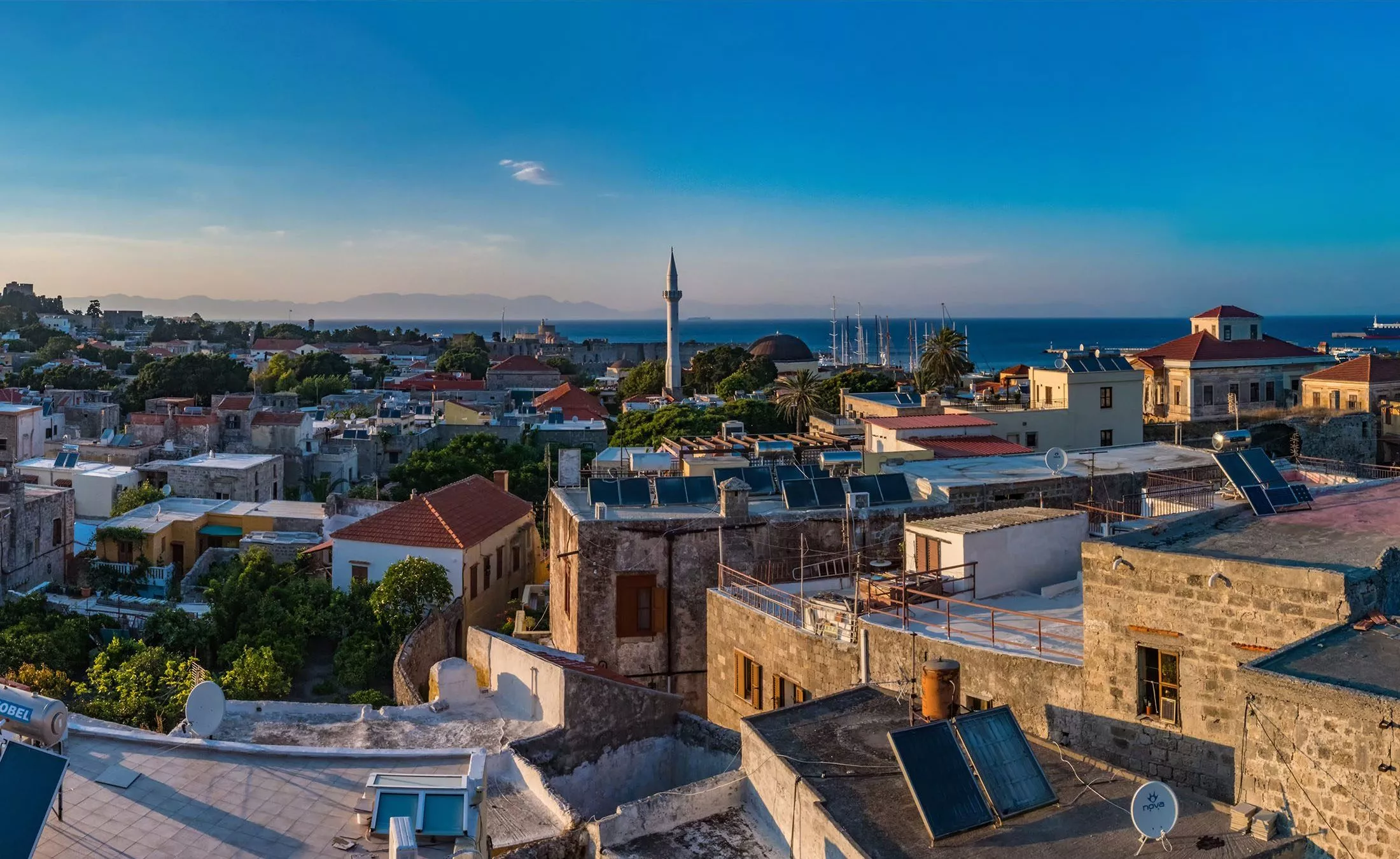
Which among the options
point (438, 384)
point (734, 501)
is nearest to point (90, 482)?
point (734, 501)

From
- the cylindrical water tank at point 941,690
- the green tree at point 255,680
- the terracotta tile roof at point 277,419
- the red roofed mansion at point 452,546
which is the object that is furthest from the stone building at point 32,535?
the cylindrical water tank at point 941,690

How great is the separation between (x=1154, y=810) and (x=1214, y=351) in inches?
1696

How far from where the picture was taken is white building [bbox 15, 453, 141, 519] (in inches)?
1512

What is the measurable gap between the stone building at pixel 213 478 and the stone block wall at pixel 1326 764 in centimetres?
3871

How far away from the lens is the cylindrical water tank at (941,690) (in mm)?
10055

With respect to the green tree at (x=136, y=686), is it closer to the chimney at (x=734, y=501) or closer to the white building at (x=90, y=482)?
the chimney at (x=734, y=501)

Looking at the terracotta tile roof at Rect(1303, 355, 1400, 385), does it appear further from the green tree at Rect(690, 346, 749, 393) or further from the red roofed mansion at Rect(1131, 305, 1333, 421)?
the green tree at Rect(690, 346, 749, 393)

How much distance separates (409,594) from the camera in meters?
24.6

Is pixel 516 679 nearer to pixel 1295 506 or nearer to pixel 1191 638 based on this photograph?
pixel 1191 638

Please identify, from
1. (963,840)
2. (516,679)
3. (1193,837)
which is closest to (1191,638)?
(1193,837)

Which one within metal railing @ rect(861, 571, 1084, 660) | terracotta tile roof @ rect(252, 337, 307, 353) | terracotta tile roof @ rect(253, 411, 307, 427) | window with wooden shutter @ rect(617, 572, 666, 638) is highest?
terracotta tile roof @ rect(252, 337, 307, 353)

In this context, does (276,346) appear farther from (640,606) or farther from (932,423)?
(640,606)

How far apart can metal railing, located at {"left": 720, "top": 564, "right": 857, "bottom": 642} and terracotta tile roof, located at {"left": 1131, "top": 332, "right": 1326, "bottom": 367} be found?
34.8 metres

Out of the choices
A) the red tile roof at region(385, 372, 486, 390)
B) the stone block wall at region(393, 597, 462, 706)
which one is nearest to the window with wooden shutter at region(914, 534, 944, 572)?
the stone block wall at region(393, 597, 462, 706)
